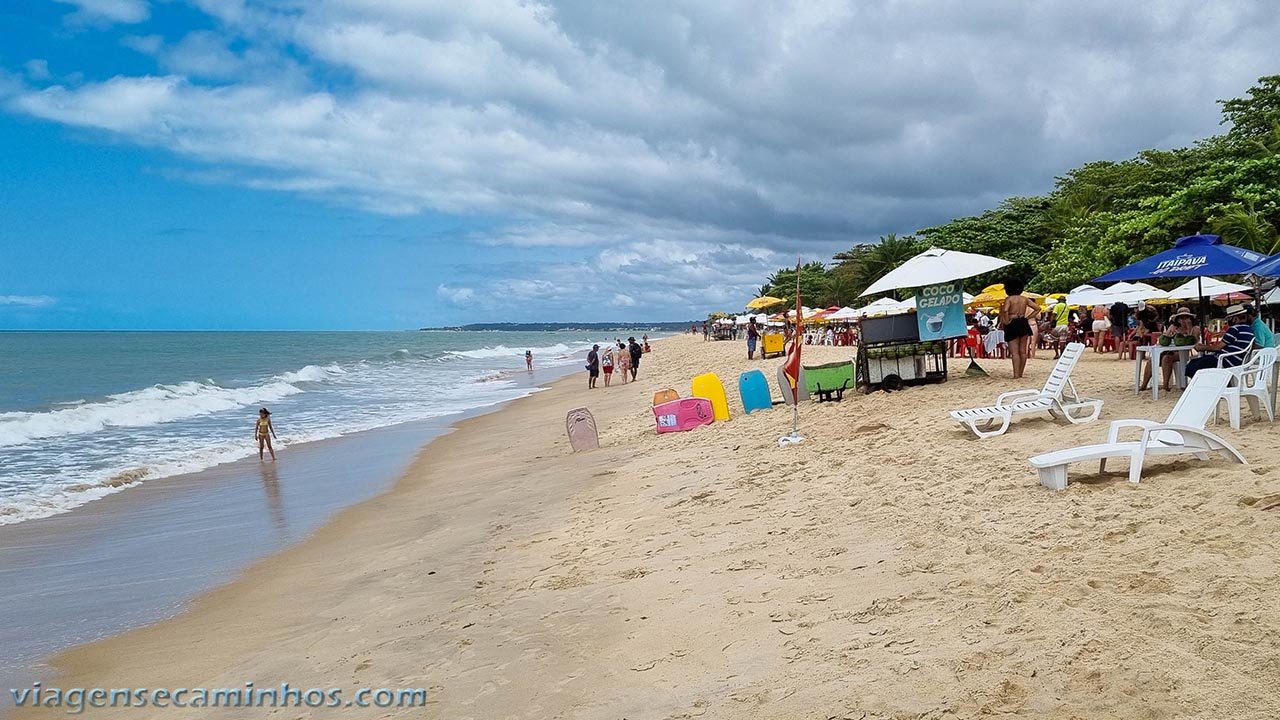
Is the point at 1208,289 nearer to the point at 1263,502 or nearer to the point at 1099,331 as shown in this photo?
the point at 1099,331

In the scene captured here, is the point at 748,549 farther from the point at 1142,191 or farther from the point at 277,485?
the point at 1142,191

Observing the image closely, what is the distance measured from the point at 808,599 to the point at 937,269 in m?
8.29

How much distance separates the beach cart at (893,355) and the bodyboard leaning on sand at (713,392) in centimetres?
204

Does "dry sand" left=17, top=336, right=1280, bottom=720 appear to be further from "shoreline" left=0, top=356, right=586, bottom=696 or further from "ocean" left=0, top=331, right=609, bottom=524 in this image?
"ocean" left=0, top=331, right=609, bottom=524

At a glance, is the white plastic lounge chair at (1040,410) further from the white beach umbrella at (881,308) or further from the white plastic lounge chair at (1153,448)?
the white beach umbrella at (881,308)

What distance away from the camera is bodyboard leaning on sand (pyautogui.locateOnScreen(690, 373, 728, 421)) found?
39.4 ft

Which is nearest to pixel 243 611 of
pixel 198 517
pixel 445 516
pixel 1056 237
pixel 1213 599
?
pixel 445 516

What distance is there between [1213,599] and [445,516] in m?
6.96

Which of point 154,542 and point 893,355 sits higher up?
point 893,355

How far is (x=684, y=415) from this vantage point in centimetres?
1182

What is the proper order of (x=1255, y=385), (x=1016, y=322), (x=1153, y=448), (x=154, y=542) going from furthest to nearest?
(x=1016, y=322) < (x=154, y=542) < (x=1255, y=385) < (x=1153, y=448)

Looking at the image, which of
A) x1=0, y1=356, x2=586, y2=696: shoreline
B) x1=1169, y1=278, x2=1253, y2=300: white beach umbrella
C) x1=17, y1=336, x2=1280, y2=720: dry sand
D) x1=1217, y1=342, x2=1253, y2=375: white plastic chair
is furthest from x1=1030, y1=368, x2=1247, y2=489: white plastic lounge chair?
x1=1169, y1=278, x2=1253, y2=300: white beach umbrella

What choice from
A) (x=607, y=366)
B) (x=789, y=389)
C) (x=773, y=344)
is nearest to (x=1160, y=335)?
(x=789, y=389)

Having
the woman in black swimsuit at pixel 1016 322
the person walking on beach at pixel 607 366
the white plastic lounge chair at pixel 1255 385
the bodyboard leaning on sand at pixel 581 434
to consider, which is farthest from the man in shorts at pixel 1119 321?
the person walking on beach at pixel 607 366
